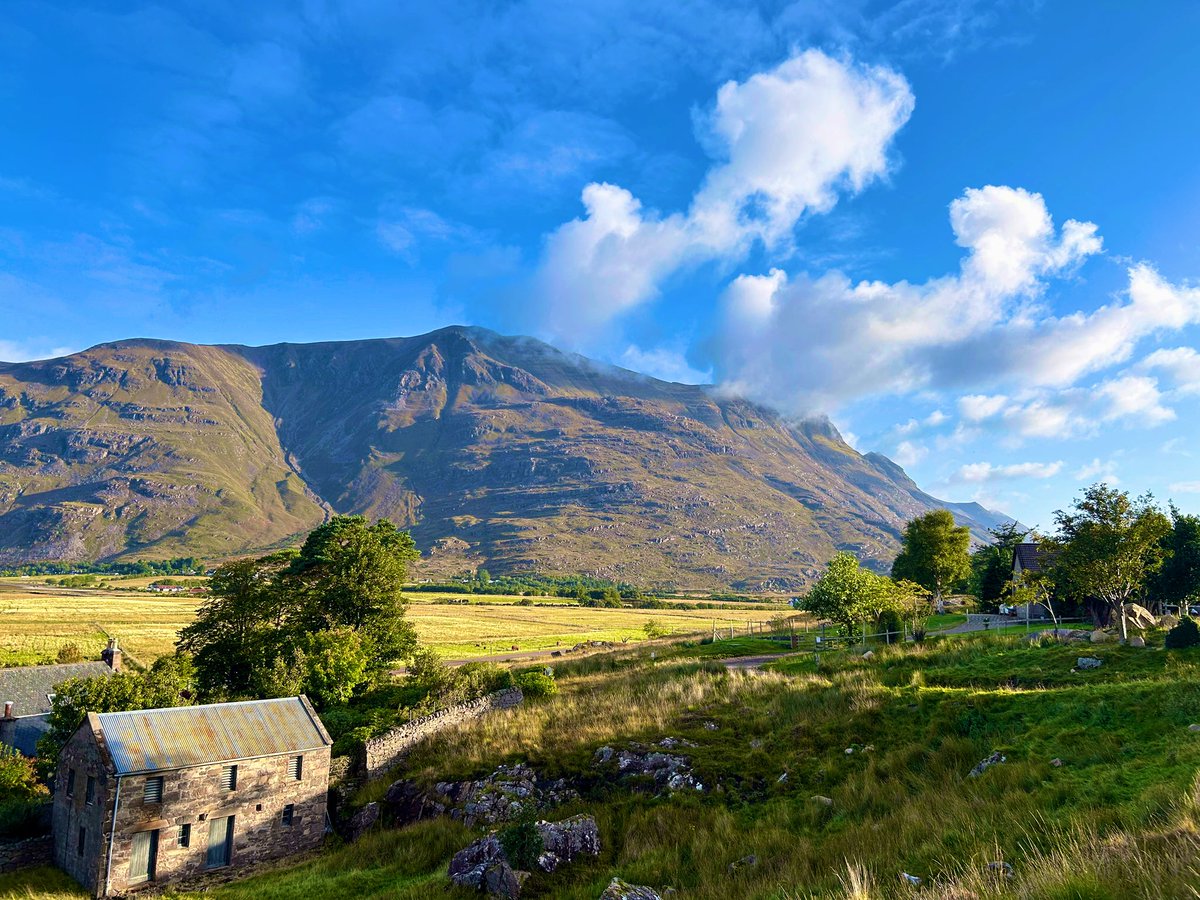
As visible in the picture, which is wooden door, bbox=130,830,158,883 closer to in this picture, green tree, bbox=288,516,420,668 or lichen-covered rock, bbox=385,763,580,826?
lichen-covered rock, bbox=385,763,580,826

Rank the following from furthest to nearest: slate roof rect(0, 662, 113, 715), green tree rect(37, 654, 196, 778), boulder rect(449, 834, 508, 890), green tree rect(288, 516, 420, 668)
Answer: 1. green tree rect(288, 516, 420, 668)
2. slate roof rect(0, 662, 113, 715)
3. green tree rect(37, 654, 196, 778)
4. boulder rect(449, 834, 508, 890)

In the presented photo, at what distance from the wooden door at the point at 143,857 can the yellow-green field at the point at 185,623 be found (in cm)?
4615

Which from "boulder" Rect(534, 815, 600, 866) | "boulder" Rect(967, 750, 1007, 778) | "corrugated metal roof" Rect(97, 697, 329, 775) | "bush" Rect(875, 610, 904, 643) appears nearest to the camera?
"boulder" Rect(967, 750, 1007, 778)

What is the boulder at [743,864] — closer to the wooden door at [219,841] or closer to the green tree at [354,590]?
the wooden door at [219,841]

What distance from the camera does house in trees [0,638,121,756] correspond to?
47406mm

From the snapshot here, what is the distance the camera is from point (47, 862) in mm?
33062

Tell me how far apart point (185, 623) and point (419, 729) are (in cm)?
10096

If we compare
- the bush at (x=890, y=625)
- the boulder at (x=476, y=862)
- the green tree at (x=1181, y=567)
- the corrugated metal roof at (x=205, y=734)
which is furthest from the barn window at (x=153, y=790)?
the green tree at (x=1181, y=567)

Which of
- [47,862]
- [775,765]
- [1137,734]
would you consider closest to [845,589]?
[775,765]

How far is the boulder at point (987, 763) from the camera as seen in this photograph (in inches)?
755

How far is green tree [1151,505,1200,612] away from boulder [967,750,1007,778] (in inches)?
1843

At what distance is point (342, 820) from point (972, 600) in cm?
8188

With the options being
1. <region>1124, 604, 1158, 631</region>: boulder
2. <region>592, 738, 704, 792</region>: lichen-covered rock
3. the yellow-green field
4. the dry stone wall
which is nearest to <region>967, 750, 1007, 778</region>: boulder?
<region>592, 738, 704, 792</region>: lichen-covered rock

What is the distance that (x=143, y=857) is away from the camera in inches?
1179
